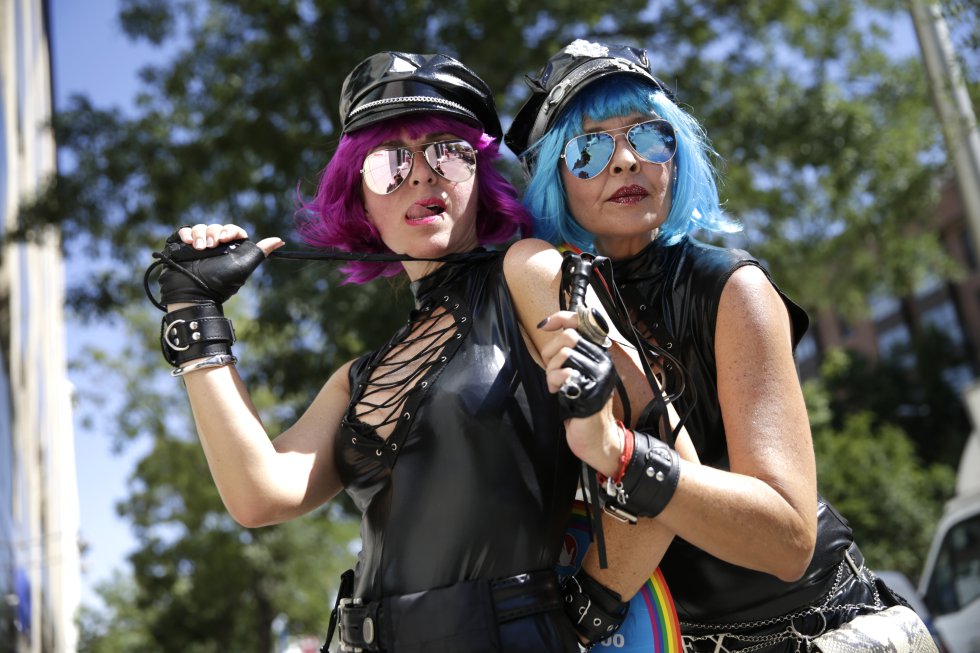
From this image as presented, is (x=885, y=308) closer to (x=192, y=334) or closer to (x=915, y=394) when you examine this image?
(x=915, y=394)

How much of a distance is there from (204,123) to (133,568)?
51.5 ft

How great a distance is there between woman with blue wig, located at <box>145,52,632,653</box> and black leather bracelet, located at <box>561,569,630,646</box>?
2.1 inches

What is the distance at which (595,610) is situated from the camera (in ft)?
6.53

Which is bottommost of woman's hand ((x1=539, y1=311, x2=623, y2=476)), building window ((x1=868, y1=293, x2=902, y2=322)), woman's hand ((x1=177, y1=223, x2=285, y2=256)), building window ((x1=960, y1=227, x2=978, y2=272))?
woman's hand ((x1=539, y1=311, x2=623, y2=476))

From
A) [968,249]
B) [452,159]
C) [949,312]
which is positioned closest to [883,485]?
[968,249]

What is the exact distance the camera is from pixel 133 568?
23.1 m

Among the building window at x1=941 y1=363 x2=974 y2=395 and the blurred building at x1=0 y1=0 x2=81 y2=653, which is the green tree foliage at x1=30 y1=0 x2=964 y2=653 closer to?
the blurred building at x1=0 y1=0 x2=81 y2=653

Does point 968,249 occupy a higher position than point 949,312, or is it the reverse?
point 968,249

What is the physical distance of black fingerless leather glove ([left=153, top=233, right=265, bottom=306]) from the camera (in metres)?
Result: 2.13

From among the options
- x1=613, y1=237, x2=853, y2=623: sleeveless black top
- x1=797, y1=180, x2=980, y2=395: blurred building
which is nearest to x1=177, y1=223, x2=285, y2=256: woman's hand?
x1=613, y1=237, x2=853, y2=623: sleeveless black top

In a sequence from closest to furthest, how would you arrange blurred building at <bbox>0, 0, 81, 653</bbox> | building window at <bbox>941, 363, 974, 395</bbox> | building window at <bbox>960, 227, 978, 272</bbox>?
blurred building at <bbox>0, 0, 81, 653</bbox>, building window at <bbox>941, 363, 974, 395</bbox>, building window at <bbox>960, 227, 978, 272</bbox>

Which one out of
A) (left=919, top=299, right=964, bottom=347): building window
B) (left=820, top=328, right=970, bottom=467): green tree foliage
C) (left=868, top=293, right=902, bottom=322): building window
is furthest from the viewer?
(left=868, top=293, right=902, bottom=322): building window

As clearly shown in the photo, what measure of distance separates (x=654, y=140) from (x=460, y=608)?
1145 millimetres

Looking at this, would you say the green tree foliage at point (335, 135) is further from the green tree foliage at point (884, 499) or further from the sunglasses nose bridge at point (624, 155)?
the green tree foliage at point (884, 499)
